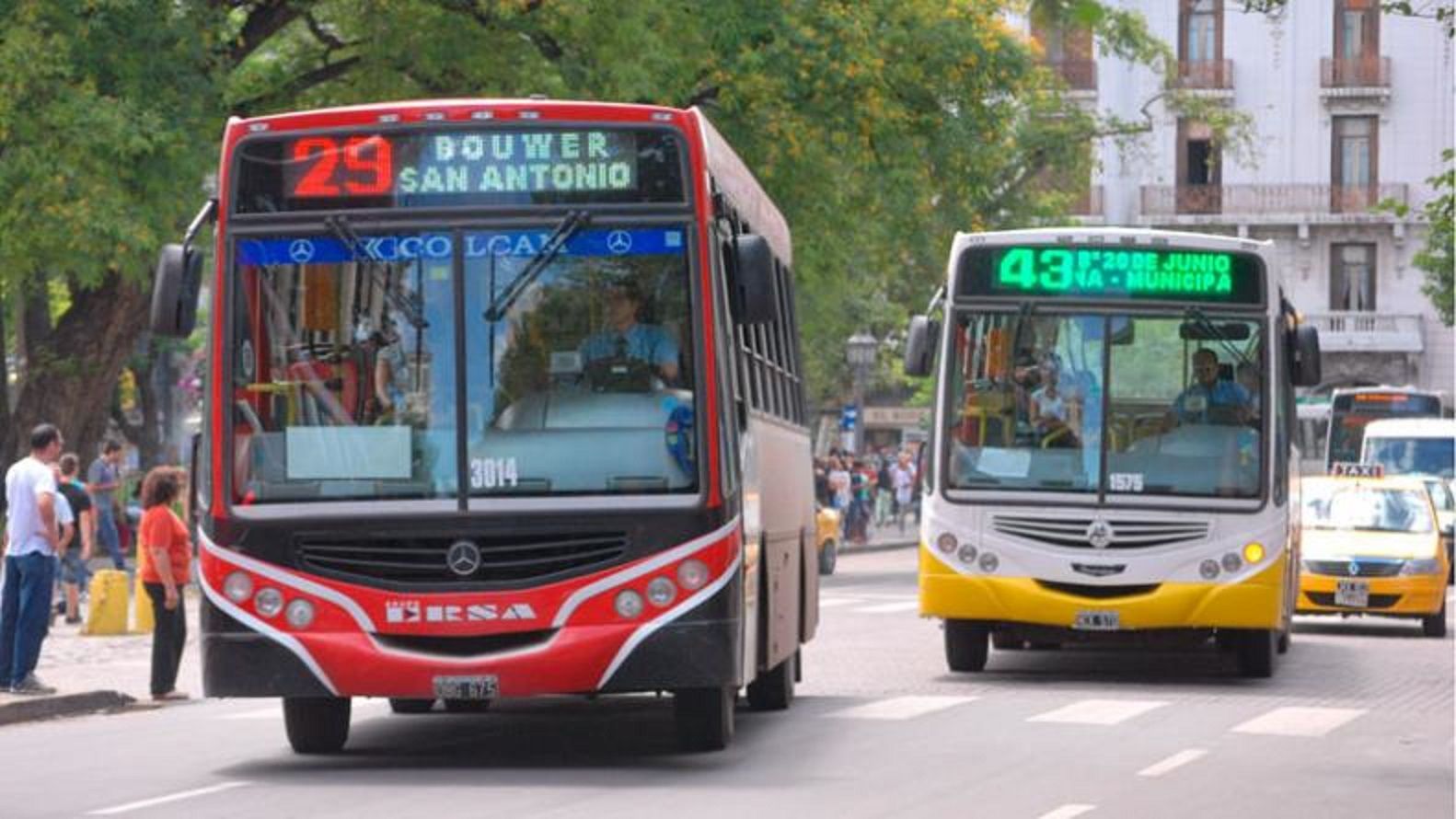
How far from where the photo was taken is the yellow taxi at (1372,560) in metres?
29.9

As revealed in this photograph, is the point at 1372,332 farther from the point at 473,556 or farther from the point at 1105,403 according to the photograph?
the point at 473,556

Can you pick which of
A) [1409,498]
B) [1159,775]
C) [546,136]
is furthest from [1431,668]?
[546,136]

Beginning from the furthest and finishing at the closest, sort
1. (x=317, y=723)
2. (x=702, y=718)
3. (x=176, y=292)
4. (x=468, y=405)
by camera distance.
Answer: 1. (x=317, y=723)
2. (x=702, y=718)
3. (x=468, y=405)
4. (x=176, y=292)

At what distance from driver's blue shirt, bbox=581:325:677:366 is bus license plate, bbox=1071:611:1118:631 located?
713 centimetres

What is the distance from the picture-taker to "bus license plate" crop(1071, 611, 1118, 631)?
67.5 ft

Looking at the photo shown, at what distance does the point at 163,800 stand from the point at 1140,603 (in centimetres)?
903

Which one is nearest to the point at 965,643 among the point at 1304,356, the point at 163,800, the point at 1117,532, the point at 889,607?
the point at 1117,532

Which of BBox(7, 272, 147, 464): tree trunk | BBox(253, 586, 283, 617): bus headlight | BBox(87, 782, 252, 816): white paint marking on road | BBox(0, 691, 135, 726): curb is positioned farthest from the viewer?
BBox(7, 272, 147, 464): tree trunk

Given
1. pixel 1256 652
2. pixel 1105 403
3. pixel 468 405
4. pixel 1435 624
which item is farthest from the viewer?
pixel 1435 624

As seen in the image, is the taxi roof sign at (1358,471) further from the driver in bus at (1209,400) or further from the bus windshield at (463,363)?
the bus windshield at (463,363)

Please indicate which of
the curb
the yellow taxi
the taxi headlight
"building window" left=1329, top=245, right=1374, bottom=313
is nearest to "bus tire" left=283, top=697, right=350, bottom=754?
the curb

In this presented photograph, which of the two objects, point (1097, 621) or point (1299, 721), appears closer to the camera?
point (1299, 721)

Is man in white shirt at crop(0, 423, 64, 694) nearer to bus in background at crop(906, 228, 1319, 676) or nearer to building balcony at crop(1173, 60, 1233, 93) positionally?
bus in background at crop(906, 228, 1319, 676)

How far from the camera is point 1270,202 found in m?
77.6
